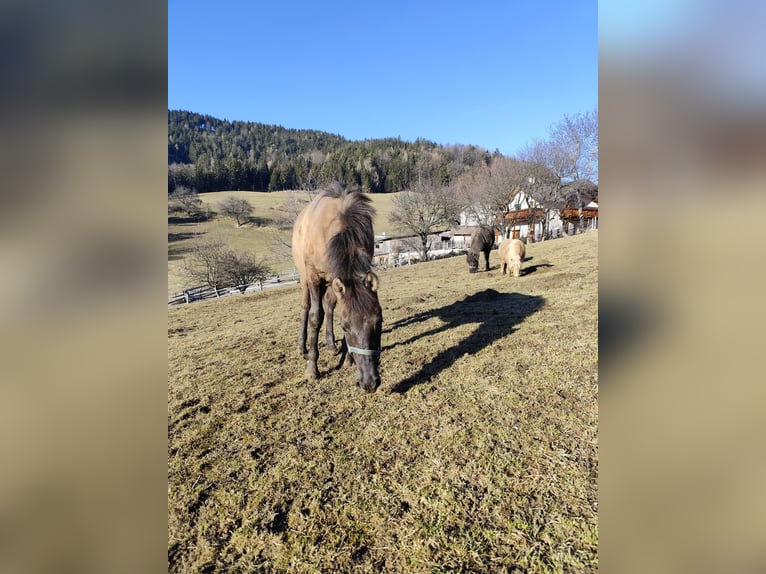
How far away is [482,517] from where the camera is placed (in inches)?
105

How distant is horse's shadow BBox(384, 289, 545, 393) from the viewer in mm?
5660

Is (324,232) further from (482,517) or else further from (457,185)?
(457,185)

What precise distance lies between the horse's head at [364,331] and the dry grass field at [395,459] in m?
0.55

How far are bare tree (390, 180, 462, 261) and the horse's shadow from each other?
2626 centimetres

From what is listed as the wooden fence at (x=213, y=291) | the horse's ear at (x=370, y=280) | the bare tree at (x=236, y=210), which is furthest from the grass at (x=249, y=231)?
the horse's ear at (x=370, y=280)

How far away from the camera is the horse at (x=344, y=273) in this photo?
4.18m

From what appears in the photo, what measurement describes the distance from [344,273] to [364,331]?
2.71ft

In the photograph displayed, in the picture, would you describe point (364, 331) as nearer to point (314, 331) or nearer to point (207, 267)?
point (314, 331)

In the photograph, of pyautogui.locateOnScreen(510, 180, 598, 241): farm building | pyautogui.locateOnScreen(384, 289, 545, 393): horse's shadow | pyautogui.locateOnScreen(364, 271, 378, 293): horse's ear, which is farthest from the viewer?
pyautogui.locateOnScreen(510, 180, 598, 241): farm building

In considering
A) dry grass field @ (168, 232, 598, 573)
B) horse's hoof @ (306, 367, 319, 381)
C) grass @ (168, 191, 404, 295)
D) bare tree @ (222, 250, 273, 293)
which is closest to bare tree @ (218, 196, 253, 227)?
grass @ (168, 191, 404, 295)

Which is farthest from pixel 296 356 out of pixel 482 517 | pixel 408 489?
pixel 482 517

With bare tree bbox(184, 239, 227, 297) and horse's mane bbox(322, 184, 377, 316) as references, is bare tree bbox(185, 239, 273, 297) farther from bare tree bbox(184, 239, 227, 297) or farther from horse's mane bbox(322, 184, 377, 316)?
horse's mane bbox(322, 184, 377, 316)
